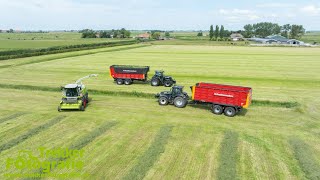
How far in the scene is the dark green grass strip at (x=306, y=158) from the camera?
1284 centimetres

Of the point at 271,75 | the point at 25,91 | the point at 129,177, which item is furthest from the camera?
the point at 271,75

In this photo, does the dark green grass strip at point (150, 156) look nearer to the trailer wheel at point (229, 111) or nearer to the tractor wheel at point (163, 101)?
the trailer wheel at point (229, 111)

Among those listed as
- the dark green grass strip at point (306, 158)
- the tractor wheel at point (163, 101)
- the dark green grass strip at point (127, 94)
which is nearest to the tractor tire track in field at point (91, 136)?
the tractor wheel at point (163, 101)

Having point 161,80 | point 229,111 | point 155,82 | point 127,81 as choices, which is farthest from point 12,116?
point 229,111

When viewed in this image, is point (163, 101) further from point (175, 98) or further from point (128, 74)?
point (128, 74)

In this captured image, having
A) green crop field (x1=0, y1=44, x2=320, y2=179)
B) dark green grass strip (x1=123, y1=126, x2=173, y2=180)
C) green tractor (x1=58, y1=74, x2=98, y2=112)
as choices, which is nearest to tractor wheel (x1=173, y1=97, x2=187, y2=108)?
green crop field (x1=0, y1=44, x2=320, y2=179)

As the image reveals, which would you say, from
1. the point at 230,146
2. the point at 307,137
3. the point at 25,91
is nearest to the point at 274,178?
the point at 230,146

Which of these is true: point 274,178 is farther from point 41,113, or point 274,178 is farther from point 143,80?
point 143,80

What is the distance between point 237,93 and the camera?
20609 mm

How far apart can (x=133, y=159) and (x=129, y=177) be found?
174 centimetres

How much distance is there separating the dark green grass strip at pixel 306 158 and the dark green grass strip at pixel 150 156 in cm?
700

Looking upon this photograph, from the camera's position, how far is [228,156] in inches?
573

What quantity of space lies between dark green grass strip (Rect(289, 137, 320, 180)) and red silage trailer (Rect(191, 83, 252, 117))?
4.69 meters

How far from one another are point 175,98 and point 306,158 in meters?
11.5
